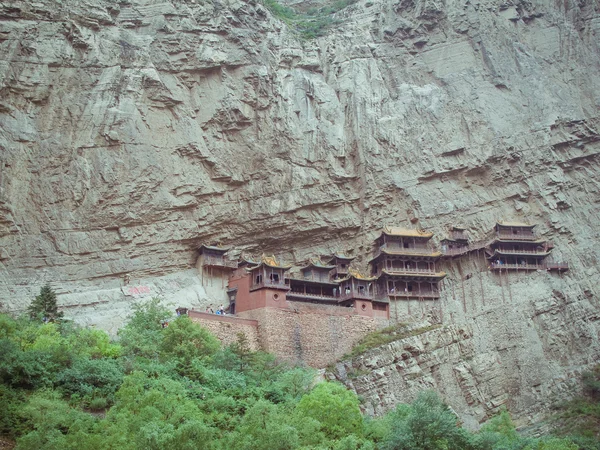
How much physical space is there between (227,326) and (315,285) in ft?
21.3

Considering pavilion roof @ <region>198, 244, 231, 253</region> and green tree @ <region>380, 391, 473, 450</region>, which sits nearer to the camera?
green tree @ <region>380, 391, 473, 450</region>

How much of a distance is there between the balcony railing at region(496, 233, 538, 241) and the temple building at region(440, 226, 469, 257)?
5.59ft

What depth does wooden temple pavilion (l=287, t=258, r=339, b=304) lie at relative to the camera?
1431 inches

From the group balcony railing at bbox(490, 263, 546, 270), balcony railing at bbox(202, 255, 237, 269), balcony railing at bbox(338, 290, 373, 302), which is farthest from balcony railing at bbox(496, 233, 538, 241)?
balcony railing at bbox(202, 255, 237, 269)

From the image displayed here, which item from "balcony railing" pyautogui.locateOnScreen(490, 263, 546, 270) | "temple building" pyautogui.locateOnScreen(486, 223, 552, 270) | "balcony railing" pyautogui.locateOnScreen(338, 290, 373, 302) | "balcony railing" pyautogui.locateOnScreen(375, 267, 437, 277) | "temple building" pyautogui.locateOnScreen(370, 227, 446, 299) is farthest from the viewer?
"temple building" pyautogui.locateOnScreen(486, 223, 552, 270)

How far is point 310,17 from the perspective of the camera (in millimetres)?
54312

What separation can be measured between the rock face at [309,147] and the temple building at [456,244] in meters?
0.94

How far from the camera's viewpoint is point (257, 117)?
131 feet

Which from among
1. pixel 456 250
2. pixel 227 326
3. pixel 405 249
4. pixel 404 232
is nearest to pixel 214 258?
pixel 227 326

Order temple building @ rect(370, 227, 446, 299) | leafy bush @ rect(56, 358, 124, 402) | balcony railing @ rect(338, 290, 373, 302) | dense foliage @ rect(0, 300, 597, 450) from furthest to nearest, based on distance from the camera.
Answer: temple building @ rect(370, 227, 446, 299), balcony railing @ rect(338, 290, 373, 302), leafy bush @ rect(56, 358, 124, 402), dense foliage @ rect(0, 300, 597, 450)

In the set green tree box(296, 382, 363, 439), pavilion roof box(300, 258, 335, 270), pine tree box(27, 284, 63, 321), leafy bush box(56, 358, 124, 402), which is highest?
pavilion roof box(300, 258, 335, 270)

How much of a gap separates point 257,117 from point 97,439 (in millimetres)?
23994

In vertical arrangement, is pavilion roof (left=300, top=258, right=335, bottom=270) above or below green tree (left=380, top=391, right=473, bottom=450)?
above

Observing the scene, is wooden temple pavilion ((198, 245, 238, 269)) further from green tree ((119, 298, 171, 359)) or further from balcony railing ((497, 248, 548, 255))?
balcony railing ((497, 248, 548, 255))
